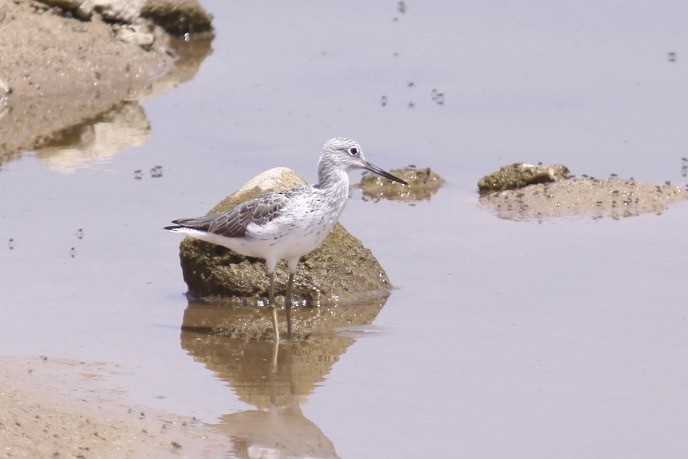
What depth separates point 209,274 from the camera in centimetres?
1213

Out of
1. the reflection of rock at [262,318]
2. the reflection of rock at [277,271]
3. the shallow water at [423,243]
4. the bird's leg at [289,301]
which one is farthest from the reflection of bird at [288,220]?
the shallow water at [423,243]

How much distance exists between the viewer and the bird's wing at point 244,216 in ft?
36.8

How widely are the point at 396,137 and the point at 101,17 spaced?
509 cm

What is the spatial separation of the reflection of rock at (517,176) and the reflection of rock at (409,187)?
53cm

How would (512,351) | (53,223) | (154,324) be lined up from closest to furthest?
(512,351) → (154,324) → (53,223)

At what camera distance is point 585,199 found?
575 inches

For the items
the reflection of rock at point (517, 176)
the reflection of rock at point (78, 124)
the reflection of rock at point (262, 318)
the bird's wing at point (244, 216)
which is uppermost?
the bird's wing at point (244, 216)

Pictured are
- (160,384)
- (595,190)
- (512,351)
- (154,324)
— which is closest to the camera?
(160,384)

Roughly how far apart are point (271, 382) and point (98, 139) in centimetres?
723

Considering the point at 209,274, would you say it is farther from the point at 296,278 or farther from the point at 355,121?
the point at 355,121

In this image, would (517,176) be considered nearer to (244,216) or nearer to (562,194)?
(562,194)

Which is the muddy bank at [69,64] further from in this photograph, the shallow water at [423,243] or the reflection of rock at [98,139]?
the shallow water at [423,243]

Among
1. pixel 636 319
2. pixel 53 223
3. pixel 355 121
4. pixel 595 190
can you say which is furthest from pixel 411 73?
pixel 636 319

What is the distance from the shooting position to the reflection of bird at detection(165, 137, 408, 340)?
11117mm
